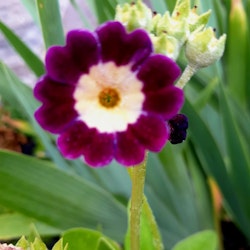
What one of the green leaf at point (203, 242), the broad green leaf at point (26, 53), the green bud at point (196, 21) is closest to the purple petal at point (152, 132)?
the green bud at point (196, 21)

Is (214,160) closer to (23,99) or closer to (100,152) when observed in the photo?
(23,99)

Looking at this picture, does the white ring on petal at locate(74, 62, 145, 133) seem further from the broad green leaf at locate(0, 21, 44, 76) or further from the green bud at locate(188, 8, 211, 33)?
the broad green leaf at locate(0, 21, 44, 76)

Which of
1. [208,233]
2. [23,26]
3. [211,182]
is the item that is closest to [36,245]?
[208,233]

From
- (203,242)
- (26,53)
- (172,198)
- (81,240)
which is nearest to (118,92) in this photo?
(81,240)

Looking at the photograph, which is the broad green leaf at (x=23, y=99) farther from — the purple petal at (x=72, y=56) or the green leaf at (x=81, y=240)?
the purple petal at (x=72, y=56)

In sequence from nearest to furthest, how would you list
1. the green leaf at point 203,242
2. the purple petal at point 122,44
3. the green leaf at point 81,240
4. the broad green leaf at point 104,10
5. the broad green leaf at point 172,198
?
the purple petal at point 122,44
the green leaf at point 81,240
the green leaf at point 203,242
the broad green leaf at point 104,10
the broad green leaf at point 172,198

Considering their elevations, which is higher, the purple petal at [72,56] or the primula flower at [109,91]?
the purple petal at [72,56]
